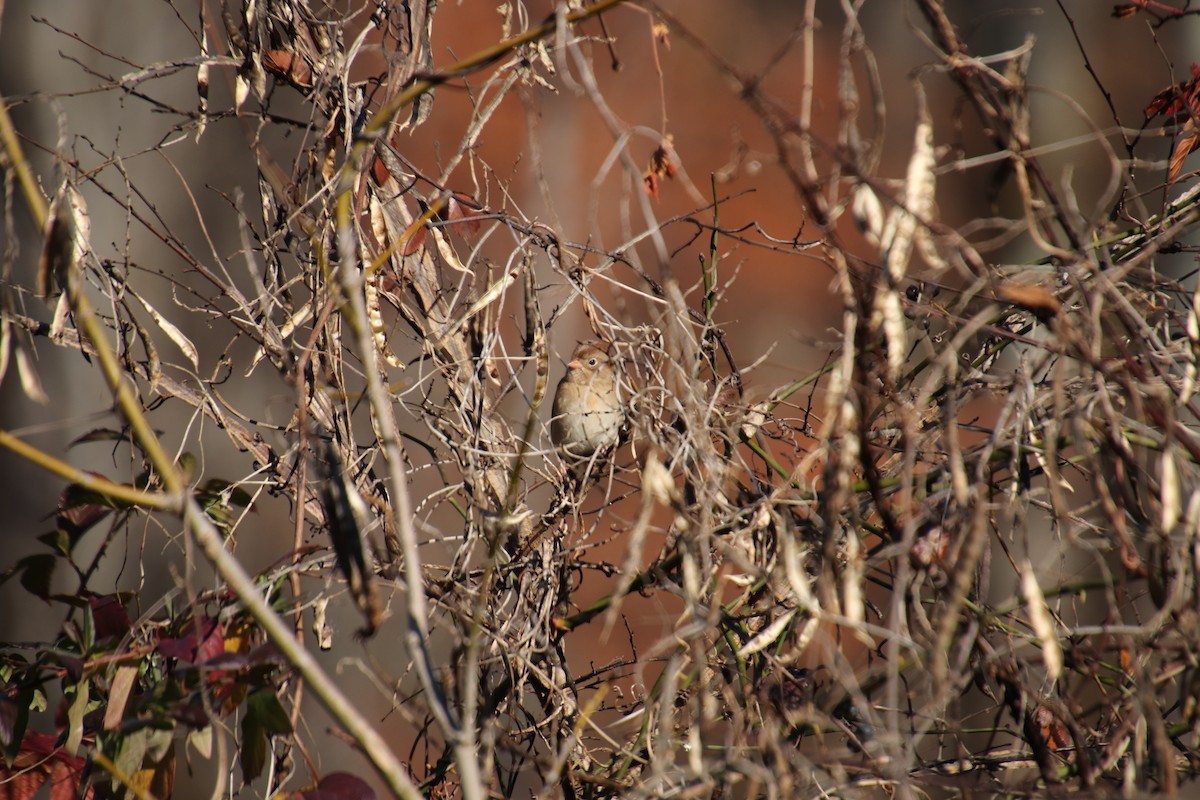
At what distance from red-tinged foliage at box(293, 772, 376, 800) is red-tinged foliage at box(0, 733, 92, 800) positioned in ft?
1.27

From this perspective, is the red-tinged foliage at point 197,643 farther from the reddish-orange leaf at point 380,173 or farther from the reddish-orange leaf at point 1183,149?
the reddish-orange leaf at point 1183,149

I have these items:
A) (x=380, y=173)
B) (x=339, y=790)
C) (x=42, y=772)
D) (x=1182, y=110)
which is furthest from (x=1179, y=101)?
(x=42, y=772)

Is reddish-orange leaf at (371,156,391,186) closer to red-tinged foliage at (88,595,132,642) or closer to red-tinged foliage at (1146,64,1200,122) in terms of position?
red-tinged foliage at (88,595,132,642)

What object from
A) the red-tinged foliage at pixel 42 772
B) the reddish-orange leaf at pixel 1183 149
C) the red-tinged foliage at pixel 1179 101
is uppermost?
the red-tinged foliage at pixel 1179 101

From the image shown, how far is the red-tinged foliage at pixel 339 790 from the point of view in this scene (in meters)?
1.18

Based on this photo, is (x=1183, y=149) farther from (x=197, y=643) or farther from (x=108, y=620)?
(x=108, y=620)

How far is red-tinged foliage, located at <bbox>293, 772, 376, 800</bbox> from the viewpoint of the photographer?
1180mm

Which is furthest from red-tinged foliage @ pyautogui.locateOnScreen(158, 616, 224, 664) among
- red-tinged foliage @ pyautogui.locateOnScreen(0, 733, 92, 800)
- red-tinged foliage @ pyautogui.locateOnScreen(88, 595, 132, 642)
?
red-tinged foliage @ pyautogui.locateOnScreen(0, 733, 92, 800)

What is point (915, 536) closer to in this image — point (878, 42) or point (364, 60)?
point (364, 60)

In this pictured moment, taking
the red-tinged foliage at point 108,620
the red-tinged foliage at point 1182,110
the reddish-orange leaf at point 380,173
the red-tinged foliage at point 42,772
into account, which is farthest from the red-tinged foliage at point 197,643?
the red-tinged foliage at point 1182,110

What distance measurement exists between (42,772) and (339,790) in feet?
1.72

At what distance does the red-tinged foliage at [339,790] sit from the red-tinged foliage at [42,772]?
0.39 meters

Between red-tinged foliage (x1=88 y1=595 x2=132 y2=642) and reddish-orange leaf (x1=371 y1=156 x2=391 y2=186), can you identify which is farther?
reddish-orange leaf (x1=371 y1=156 x2=391 y2=186)

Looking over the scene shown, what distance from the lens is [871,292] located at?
101cm
